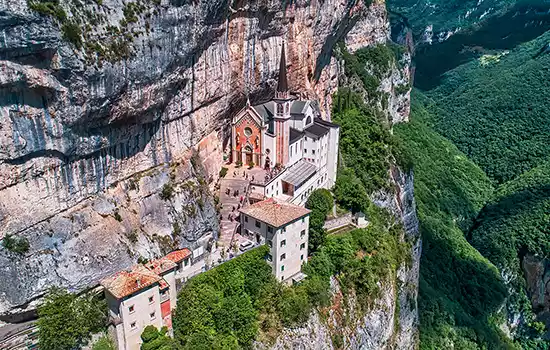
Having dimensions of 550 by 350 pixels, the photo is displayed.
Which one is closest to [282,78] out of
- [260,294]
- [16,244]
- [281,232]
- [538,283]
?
[281,232]

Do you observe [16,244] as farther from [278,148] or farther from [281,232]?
[278,148]

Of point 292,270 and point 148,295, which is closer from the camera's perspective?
point 148,295

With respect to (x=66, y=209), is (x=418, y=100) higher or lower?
lower

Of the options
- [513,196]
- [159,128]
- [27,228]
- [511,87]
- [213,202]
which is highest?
[159,128]

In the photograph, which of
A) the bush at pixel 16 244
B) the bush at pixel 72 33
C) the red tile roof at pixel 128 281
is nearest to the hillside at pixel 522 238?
the red tile roof at pixel 128 281

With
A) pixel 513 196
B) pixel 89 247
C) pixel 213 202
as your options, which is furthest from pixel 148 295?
pixel 513 196

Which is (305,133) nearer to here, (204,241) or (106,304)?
(204,241)
